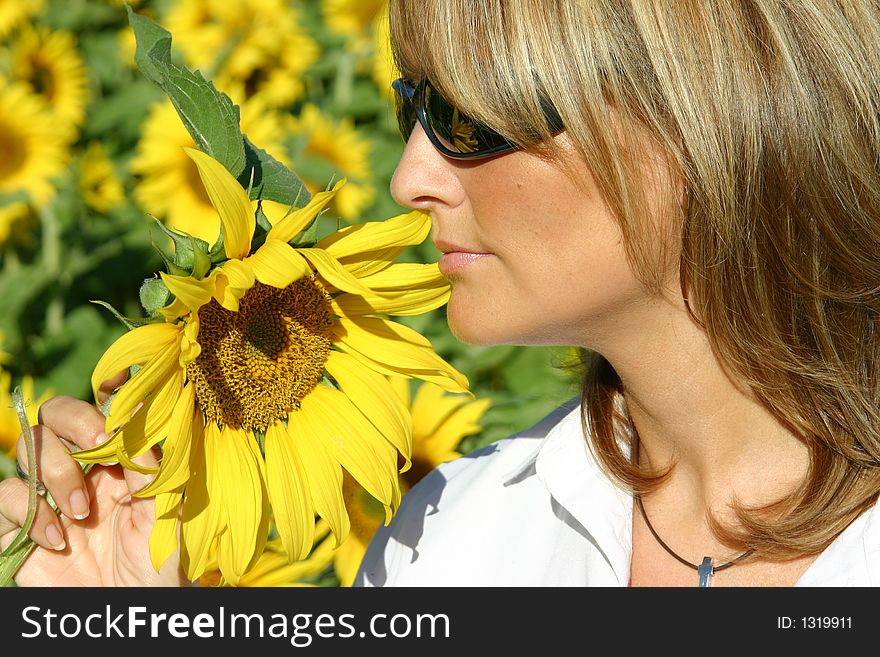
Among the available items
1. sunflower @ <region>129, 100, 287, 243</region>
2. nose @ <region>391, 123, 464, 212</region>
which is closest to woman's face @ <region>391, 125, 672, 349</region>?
nose @ <region>391, 123, 464, 212</region>

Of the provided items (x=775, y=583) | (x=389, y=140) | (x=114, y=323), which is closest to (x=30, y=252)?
(x=114, y=323)

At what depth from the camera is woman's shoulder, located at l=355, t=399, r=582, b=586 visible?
1.71 metres

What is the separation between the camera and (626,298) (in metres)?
1.42

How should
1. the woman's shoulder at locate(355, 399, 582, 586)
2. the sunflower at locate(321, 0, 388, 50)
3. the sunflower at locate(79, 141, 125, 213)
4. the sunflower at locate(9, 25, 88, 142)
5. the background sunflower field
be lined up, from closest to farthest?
the woman's shoulder at locate(355, 399, 582, 586) → the background sunflower field → the sunflower at locate(79, 141, 125, 213) → the sunflower at locate(9, 25, 88, 142) → the sunflower at locate(321, 0, 388, 50)

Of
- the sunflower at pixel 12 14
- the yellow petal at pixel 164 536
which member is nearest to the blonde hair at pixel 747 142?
the yellow petal at pixel 164 536

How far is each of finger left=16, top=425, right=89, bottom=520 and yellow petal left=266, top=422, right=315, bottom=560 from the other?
265mm

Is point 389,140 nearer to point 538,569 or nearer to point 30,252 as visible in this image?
point 30,252

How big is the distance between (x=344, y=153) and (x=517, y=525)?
2.20 metres

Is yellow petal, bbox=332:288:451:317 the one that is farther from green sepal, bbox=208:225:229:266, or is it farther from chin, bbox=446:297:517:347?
green sepal, bbox=208:225:229:266

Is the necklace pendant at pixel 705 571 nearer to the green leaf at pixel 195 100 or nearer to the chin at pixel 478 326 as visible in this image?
the chin at pixel 478 326

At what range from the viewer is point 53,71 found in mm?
3650

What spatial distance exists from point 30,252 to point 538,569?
240cm

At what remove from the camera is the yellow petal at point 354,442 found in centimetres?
138

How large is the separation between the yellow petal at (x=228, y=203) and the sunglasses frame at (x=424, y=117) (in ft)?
A: 1.09
